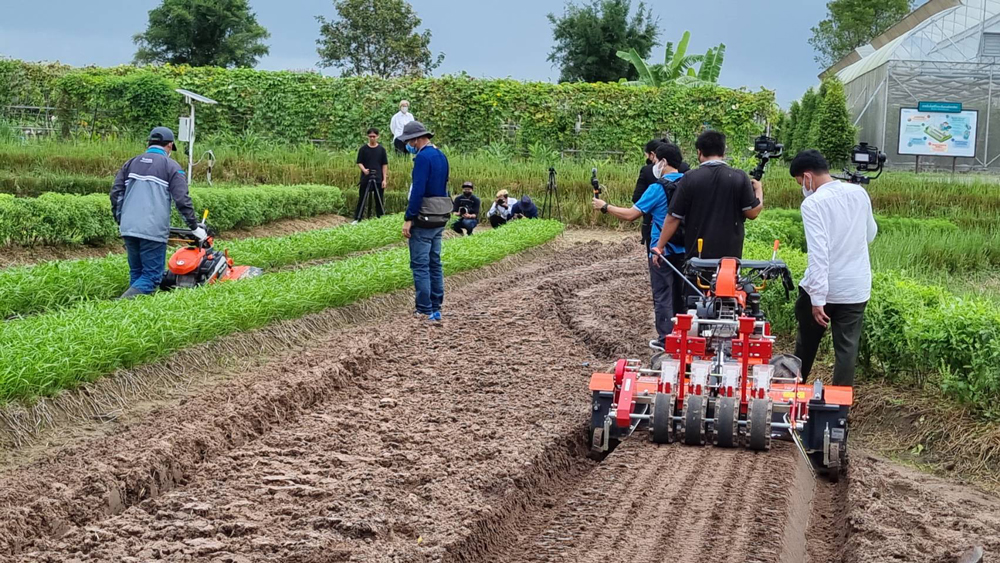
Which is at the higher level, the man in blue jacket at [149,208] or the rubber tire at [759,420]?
the man in blue jacket at [149,208]

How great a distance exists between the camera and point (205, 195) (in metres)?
16.8

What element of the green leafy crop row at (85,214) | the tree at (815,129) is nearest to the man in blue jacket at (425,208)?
the green leafy crop row at (85,214)

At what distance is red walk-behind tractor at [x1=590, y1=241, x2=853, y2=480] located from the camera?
6.20 m

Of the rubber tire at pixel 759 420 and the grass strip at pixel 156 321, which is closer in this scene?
the rubber tire at pixel 759 420

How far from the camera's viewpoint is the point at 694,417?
20.3 ft

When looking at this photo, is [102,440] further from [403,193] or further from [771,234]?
[403,193]

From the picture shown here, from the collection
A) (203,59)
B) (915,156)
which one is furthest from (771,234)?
(203,59)

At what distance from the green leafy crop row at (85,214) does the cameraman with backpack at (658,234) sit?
8.15 metres

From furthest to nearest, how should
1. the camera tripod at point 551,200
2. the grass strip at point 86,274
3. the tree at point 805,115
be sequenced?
the tree at point 805,115
the camera tripod at point 551,200
the grass strip at point 86,274

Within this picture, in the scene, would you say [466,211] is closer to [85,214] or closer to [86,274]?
[85,214]

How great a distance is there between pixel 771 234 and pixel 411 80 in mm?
15718

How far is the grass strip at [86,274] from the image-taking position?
32.3ft

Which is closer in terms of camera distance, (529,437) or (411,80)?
(529,437)

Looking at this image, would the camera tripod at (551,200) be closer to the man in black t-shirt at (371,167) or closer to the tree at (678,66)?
the man in black t-shirt at (371,167)
